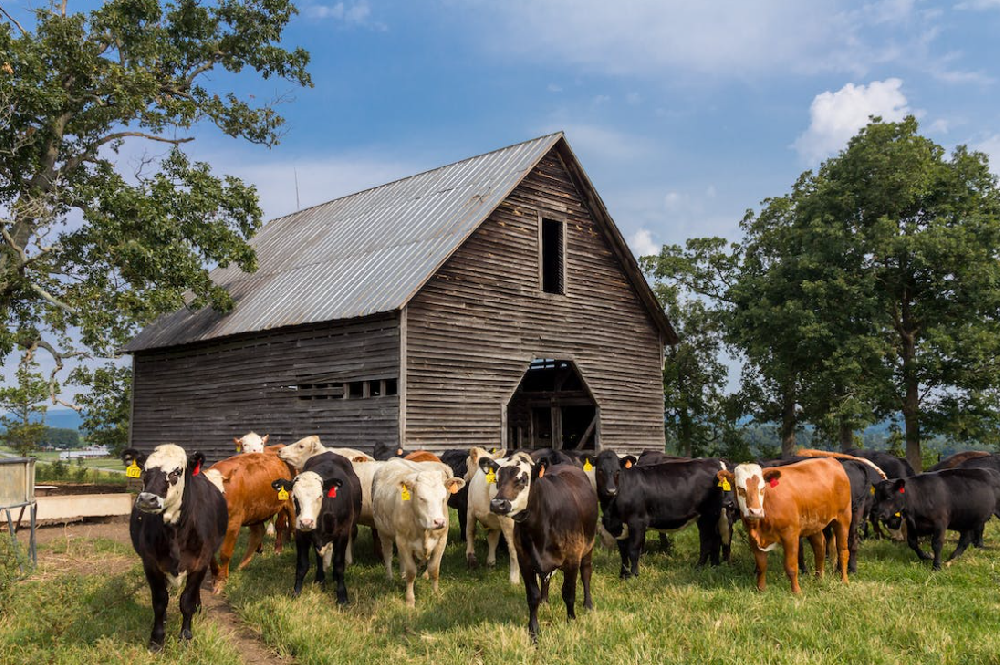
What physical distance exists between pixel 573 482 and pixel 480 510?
8.16ft

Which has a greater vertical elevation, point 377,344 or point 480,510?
point 377,344

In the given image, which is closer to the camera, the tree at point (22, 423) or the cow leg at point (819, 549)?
the cow leg at point (819, 549)

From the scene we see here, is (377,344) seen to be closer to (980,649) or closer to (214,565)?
(214,565)

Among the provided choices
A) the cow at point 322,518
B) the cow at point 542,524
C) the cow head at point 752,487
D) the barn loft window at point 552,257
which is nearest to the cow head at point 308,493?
the cow at point 322,518

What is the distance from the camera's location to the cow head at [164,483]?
610cm

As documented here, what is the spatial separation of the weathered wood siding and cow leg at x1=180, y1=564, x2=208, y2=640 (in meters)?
9.33

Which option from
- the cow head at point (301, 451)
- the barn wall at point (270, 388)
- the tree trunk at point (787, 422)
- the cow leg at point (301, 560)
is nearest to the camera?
the cow leg at point (301, 560)

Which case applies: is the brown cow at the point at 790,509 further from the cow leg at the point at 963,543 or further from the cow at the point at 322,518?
the cow at the point at 322,518

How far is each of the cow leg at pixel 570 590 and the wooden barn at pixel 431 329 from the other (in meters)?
9.38

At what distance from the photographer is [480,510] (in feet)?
32.2

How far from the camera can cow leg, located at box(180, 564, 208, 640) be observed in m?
6.72

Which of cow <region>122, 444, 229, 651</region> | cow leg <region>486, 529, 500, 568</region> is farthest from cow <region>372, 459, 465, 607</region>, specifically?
cow <region>122, 444, 229, 651</region>

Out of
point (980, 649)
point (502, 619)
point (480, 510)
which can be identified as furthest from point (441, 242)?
point (980, 649)

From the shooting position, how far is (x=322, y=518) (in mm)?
8328
